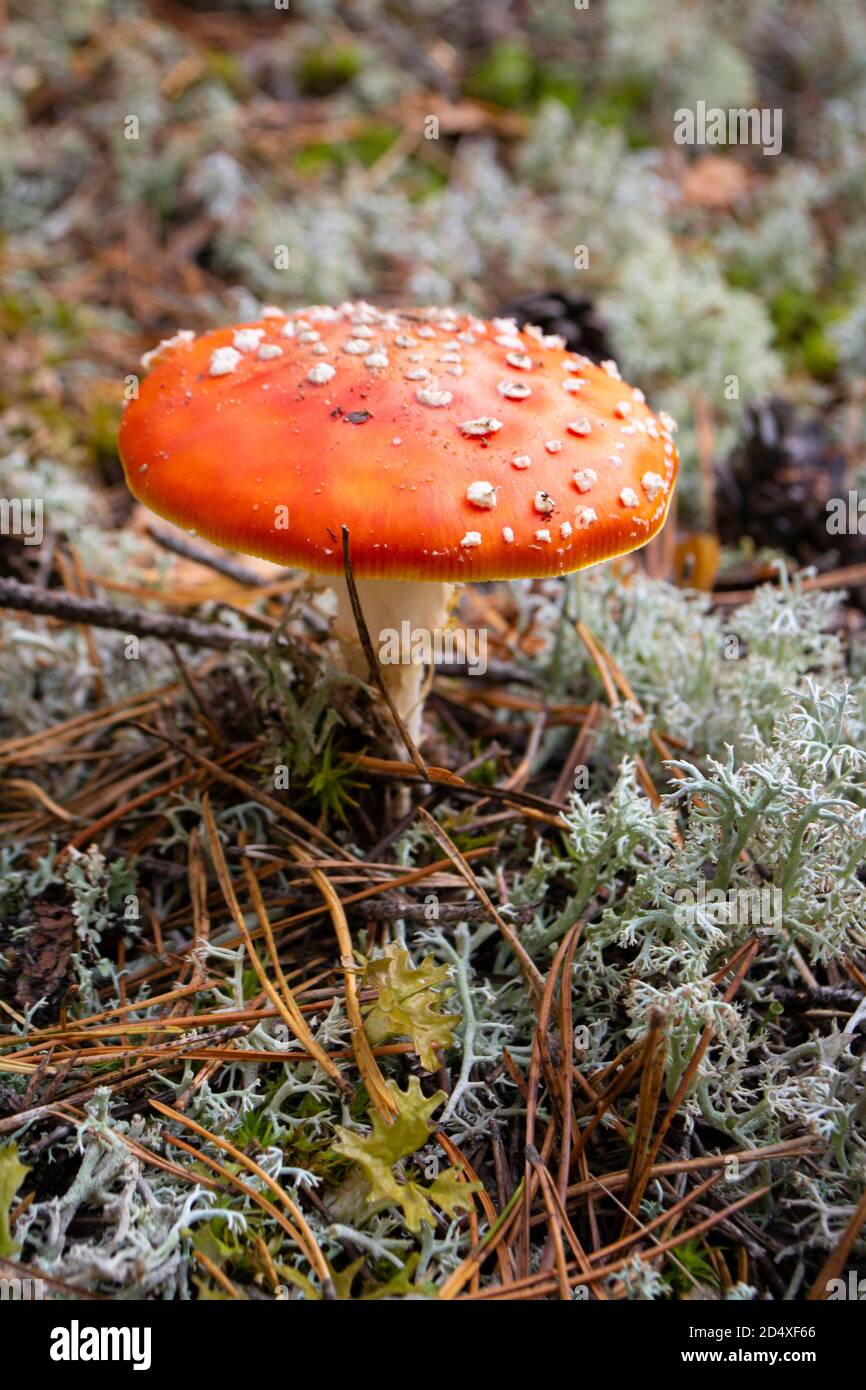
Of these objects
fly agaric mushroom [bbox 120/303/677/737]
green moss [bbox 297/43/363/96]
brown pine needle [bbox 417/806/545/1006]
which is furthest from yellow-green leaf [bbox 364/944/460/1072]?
green moss [bbox 297/43/363/96]

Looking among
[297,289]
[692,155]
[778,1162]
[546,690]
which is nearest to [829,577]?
[546,690]

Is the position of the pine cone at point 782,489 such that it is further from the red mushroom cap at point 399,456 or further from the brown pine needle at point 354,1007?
the brown pine needle at point 354,1007

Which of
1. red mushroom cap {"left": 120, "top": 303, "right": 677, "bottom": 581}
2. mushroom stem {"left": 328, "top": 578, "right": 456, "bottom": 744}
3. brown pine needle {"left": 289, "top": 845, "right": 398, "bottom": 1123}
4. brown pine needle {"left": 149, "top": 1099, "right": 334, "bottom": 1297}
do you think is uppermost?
red mushroom cap {"left": 120, "top": 303, "right": 677, "bottom": 581}

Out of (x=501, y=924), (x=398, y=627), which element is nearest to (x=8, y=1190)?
(x=501, y=924)

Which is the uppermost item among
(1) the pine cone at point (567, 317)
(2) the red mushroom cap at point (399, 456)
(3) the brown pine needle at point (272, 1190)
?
(1) the pine cone at point (567, 317)

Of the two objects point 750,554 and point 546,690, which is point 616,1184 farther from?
point 750,554

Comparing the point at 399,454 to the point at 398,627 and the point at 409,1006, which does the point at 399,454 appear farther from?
the point at 409,1006

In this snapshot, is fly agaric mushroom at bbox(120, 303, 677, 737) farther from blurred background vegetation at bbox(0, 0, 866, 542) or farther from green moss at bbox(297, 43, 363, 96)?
green moss at bbox(297, 43, 363, 96)

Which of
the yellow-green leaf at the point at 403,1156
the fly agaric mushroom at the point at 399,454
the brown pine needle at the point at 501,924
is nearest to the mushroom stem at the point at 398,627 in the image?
the fly agaric mushroom at the point at 399,454
